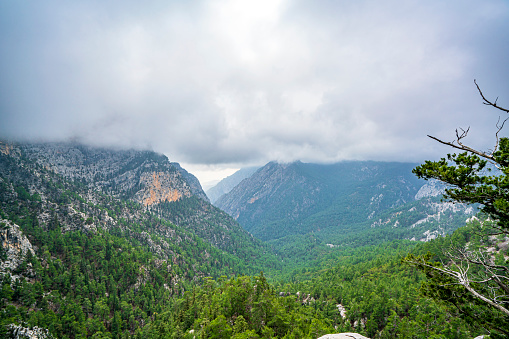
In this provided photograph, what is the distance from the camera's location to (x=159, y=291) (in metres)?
109

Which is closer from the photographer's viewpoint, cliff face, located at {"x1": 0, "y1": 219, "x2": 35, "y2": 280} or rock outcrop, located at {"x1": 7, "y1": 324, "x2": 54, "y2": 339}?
rock outcrop, located at {"x1": 7, "y1": 324, "x2": 54, "y2": 339}

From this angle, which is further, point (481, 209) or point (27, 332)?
point (27, 332)

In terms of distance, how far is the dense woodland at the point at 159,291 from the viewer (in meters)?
44.7

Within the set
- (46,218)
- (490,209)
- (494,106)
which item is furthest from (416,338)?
(46,218)

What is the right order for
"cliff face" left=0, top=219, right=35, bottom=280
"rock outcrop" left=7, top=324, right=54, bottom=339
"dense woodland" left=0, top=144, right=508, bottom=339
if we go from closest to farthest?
"dense woodland" left=0, top=144, right=508, bottom=339 < "rock outcrop" left=7, top=324, right=54, bottom=339 < "cliff face" left=0, top=219, right=35, bottom=280

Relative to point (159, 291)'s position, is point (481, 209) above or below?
above

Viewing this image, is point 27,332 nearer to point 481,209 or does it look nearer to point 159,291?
point 159,291

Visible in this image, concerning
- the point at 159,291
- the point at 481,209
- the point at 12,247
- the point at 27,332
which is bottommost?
the point at 159,291

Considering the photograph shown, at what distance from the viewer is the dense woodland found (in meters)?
44.7

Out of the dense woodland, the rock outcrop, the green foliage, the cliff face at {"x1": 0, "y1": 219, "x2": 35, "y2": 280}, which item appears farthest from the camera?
the cliff face at {"x1": 0, "y1": 219, "x2": 35, "y2": 280}

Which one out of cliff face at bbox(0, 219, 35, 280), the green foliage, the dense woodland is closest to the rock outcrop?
the dense woodland

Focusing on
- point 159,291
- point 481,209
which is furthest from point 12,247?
point 481,209

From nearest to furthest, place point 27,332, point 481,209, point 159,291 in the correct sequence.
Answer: point 481,209 < point 27,332 < point 159,291

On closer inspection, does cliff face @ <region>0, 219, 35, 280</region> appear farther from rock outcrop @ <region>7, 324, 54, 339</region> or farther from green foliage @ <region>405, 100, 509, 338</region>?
green foliage @ <region>405, 100, 509, 338</region>
